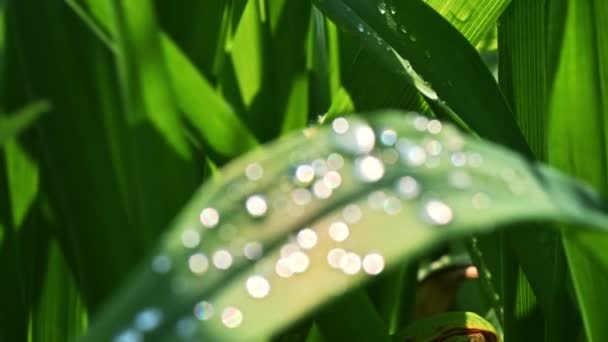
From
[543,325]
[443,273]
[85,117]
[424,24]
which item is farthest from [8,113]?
[443,273]

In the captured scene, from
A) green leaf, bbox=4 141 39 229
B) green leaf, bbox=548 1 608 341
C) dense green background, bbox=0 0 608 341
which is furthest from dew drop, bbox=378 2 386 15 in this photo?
green leaf, bbox=4 141 39 229

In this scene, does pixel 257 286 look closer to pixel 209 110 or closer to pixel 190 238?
pixel 190 238

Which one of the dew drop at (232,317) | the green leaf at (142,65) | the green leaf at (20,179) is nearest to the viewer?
the dew drop at (232,317)

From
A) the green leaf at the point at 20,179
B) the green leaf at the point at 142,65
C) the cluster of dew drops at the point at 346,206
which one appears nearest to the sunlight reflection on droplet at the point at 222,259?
the cluster of dew drops at the point at 346,206

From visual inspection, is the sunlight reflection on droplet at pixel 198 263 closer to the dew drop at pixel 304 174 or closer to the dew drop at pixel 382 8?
the dew drop at pixel 304 174

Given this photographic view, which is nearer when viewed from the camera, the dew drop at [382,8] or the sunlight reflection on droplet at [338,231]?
the sunlight reflection on droplet at [338,231]

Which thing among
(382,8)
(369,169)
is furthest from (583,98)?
(369,169)

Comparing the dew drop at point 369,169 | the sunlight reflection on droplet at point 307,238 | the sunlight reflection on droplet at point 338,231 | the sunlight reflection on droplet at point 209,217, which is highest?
the dew drop at point 369,169
